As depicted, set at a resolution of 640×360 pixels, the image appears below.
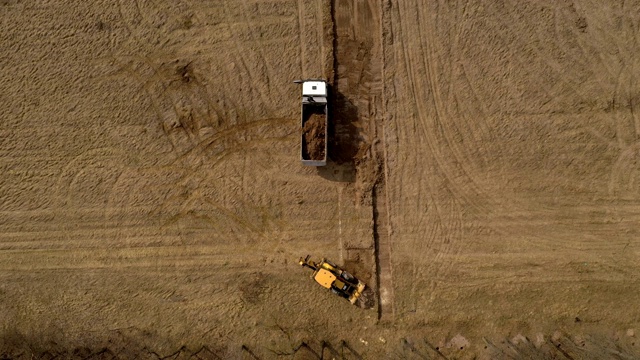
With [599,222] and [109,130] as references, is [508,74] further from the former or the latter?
→ [109,130]

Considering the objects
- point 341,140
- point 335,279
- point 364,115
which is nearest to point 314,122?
point 341,140

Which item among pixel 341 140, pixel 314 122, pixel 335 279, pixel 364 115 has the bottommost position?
pixel 335 279

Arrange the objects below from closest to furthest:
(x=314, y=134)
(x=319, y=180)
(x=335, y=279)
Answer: (x=335, y=279) → (x=314, y=134) → (x=319, y=180)

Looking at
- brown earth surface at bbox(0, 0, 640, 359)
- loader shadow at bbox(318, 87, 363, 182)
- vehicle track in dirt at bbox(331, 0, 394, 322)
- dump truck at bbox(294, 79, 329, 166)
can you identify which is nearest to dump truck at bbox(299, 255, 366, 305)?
brown earth surface at bbox(0, 0, 640, 359)

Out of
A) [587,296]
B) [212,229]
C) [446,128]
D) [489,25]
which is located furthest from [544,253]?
[212,229]

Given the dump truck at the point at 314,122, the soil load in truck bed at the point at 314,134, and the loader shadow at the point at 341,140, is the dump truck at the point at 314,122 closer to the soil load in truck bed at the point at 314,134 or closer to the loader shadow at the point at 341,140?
the soil load in truck bed at the point at 314,134

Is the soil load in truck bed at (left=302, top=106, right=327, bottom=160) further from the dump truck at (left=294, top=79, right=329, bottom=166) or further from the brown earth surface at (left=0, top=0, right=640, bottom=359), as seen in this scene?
the brown earth surface at (left=0, top=0, right=640, bottom=359)

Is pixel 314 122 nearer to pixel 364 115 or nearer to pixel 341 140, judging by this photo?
pixel 341 140
